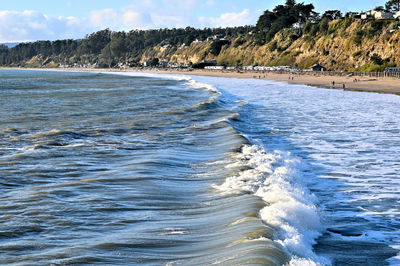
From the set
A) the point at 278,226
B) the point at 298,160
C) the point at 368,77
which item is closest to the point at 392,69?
the point at 368,77

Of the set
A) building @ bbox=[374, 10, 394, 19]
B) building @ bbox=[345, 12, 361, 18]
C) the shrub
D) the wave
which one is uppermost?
building @ bbox=[345, 12, 361, 18]

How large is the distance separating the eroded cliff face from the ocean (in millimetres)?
82579

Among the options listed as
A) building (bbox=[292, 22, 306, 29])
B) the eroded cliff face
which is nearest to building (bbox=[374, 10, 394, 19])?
the eroded cliff face

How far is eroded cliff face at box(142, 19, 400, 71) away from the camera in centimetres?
9849

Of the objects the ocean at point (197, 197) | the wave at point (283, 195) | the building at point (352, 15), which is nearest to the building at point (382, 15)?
the building at point (352, 15)

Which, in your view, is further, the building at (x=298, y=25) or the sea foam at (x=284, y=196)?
the building at (x=298, y=25)

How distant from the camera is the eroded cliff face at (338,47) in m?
98.5

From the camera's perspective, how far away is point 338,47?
385 ft

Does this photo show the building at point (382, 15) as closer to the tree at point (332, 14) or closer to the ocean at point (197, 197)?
the tree at point (332, 14)

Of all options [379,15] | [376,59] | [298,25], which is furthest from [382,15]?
[298,25]

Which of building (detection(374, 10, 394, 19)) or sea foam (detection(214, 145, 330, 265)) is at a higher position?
building (detection(374, 10, 394, 19))

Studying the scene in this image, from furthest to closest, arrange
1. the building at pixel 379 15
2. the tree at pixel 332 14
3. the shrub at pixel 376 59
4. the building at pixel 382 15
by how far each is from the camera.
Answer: the tree at pixel 332 14
the building at pixel 379 15
the building at pixel 382 15
the shrub at pixel 376 59

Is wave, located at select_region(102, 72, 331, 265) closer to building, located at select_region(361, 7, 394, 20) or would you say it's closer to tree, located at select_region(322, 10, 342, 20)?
building, located at select_region(361, 7, 394, 20)

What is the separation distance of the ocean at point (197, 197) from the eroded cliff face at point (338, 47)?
82579 mm
